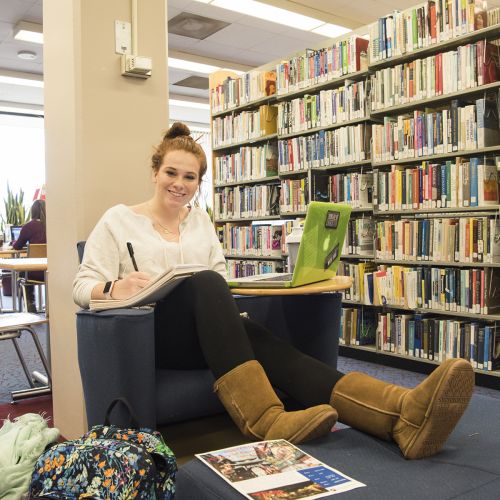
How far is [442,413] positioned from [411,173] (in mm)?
2312

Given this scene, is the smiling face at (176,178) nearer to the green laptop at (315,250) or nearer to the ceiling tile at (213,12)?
the green laptop at (315,250)

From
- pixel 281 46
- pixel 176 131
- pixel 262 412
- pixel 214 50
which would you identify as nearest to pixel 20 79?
pixel 214 50

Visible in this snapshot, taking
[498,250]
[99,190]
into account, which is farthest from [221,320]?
[498,250]

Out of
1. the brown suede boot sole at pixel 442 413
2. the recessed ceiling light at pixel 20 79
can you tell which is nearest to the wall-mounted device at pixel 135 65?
the brown suede boot sole at pixel 442 413

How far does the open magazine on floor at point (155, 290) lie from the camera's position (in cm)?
149

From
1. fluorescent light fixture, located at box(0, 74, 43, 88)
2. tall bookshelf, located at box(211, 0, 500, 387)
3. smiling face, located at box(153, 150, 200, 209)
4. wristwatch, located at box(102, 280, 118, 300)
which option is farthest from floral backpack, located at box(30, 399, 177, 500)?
fluorescent light fixture, located at box(0, 74, 43, 88)

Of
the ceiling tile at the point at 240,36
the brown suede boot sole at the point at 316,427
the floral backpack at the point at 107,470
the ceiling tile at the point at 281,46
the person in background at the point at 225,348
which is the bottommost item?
the floral backpack at the point at 107,470

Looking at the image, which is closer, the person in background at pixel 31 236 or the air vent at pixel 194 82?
the person in background at pixel 31 236

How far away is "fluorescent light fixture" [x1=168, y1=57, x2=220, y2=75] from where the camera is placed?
697 centimetres

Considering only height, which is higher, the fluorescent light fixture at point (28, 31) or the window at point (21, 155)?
the fluorescent light fixture at point (28, 31)

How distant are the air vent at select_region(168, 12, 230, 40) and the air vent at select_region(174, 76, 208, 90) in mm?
1500

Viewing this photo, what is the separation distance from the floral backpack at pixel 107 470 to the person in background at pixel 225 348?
0.78 ft

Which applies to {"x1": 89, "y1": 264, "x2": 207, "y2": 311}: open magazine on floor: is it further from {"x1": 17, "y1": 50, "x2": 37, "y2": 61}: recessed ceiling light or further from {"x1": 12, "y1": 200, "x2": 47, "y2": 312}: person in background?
{"x1": 17, "y1": 50, "x2": 37, "y2": 61}: recessed ceiling light

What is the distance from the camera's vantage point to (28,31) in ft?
19.1
